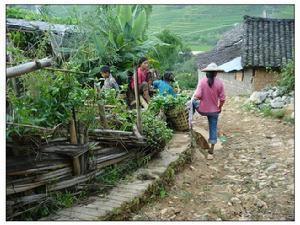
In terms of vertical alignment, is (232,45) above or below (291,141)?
above

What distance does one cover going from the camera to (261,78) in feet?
40.9

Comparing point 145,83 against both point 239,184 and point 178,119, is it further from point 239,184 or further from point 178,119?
point 239,184

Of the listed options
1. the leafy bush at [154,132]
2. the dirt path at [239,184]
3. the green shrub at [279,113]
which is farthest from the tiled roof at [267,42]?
the leafy bush at [154,132]

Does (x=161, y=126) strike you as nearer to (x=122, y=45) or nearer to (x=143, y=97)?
(x=143, y=97)

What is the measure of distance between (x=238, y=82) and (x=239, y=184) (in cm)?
919

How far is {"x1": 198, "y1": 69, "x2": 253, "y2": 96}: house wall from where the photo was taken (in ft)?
42.1

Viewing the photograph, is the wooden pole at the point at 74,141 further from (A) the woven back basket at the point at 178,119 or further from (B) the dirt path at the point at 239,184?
(A) the woven back basket at the point at 178,119

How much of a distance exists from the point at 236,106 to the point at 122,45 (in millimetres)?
4128

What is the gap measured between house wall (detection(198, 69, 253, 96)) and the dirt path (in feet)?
17.9

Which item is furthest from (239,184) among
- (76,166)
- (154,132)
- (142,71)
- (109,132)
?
(142,71)

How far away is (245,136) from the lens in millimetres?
7320

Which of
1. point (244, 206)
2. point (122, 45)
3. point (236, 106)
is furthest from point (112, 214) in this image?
point (236, 106)

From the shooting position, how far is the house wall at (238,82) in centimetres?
1282

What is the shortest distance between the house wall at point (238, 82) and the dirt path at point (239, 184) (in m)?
5.46
